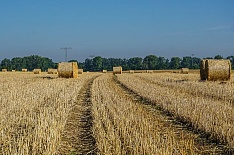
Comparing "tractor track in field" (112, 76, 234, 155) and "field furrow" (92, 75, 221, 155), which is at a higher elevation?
"field furrow" (92, 75, 221, 155)

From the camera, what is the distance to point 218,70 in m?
22.1

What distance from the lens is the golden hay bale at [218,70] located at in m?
21.8

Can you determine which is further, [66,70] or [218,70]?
[66,70]

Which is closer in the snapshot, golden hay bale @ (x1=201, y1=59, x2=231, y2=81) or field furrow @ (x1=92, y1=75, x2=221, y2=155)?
field furrow @ (x1=92, y1=75, x2=221, y2=155)

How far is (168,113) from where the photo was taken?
32.8 ft

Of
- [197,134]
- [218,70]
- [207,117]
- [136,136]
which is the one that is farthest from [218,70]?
[136,136]

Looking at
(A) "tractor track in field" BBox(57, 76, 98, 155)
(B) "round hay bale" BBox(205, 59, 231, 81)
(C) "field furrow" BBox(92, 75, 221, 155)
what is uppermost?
(B) "round hay bale" BBox(205, 59, 231, 81)

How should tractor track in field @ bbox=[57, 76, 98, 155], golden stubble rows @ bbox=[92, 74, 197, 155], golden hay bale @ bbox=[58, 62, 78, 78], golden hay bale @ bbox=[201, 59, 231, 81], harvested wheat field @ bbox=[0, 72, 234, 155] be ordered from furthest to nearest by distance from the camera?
golden hay bale @ bbox=[58, 62, 78, 78]
golden hay bale @ bbox=[201, 59, 231, 81]
tractor track in field @ bbox=[57, 76, 98, 155]
harvested wheat field @ bbox=[0, 72, 234, 155]
golden stubble rows @ bbox=[92, 74, 197, 155]

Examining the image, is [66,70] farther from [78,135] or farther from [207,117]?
[78,135]

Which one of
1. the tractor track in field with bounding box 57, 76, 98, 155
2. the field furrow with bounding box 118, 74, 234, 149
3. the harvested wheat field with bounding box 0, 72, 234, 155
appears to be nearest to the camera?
the harvested wheat field with bounding box 0, 72, 234, 155

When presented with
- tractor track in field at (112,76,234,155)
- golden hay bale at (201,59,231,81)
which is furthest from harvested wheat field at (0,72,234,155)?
golden hay bale at (201,59,231,81)

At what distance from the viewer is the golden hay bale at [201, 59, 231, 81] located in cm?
2178

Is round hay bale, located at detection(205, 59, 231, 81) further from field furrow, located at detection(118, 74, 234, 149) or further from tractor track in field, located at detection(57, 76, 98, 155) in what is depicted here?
tractor track in field, located at detection(57, 76, 98, 155)

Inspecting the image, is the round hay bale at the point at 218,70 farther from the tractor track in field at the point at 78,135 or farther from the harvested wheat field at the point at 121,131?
the tractor track in field at the point at 78,135
